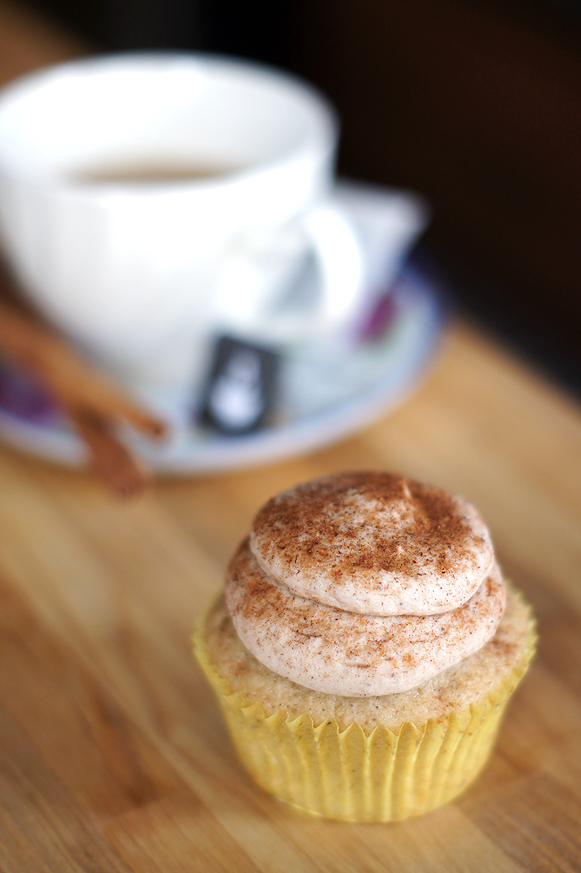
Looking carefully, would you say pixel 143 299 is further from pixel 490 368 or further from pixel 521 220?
pixel 521 220

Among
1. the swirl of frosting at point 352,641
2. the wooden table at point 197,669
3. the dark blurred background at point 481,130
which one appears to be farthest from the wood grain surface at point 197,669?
the dark blurred background at point 481,130

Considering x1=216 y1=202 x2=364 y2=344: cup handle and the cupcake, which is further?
x1=216 y1=202 x2=364 y2=344: cup handle

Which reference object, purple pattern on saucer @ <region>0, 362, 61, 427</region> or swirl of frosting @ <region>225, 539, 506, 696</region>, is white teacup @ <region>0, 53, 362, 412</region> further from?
swirl of frosting @ <region>225, 539, 506, 696</region>

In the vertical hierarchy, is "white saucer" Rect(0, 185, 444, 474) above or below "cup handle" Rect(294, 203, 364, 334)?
below

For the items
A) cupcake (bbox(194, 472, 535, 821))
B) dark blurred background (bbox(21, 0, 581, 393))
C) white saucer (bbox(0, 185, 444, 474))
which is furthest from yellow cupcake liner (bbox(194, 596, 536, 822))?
dark blurred background (bbox(21, 0, 581, 393))

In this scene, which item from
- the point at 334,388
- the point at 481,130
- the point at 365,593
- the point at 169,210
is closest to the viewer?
the point at 365,593

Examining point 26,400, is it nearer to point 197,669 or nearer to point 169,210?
point 169,210

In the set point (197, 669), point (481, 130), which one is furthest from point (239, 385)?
point (481, 130)

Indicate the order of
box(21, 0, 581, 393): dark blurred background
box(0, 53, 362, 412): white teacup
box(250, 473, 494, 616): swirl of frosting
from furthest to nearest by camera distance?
box(21, 0, 581, 393): dark blurred background < box(0, 53, 362, 412): white teacup < box(250, 473, 494, 616): swirl of frosting

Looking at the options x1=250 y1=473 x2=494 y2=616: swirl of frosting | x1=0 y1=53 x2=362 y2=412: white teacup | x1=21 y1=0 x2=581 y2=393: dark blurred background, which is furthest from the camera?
x1=21 y1=0 x2=581 y2=393: dark blurred background
